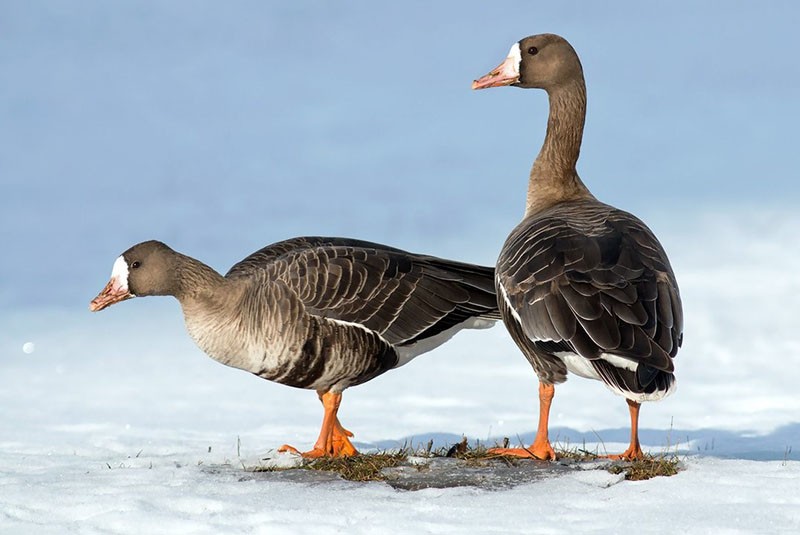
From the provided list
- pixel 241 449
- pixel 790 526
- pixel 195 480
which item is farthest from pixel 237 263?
pixel 790 526

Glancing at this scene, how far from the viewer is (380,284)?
473 inches

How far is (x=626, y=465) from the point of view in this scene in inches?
392

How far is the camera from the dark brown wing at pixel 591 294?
919 centimetres

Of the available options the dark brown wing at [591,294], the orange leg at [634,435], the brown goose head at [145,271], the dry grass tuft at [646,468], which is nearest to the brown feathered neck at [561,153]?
the dark brown wing at [591,294]

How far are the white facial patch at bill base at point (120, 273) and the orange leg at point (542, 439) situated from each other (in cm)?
446

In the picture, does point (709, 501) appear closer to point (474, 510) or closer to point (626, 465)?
point (626, 465)

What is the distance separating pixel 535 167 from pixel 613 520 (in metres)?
5.11

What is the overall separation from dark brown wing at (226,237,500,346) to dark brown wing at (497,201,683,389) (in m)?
1.66

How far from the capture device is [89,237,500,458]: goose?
11.4 m

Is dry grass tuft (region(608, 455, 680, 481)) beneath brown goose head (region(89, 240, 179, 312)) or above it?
beneath

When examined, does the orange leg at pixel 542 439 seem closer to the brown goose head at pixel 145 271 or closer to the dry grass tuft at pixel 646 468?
the dry grass tuft at pixel 646 468

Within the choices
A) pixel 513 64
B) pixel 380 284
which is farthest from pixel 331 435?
pixel 513 64

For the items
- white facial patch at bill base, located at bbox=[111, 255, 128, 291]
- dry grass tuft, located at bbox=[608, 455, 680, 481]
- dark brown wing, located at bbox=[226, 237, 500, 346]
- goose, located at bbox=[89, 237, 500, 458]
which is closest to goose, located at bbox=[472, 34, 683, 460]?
dry grass tuft, located at bbox=[608, 455, 680, 481]

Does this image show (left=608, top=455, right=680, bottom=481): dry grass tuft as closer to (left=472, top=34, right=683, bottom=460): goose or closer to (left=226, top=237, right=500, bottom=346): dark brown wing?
(left=472, top=34, right=683, bottom=460): goose
